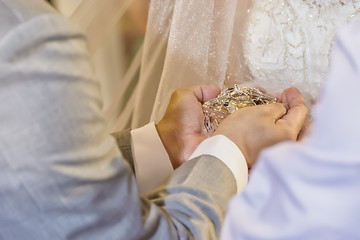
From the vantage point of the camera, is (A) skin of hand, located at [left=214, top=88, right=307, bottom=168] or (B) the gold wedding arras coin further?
(B) the gold wedding arras coin

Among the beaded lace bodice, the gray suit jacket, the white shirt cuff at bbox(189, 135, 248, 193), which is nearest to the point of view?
the gray suit jacket

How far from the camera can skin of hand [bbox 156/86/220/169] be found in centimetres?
63

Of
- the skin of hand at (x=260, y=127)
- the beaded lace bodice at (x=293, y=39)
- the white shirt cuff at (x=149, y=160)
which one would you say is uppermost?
the beaded lace bodice at (x=293, y=39)

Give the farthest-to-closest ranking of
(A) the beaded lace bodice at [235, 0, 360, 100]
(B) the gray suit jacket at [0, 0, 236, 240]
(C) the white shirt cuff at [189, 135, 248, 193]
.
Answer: (A) the beaded lace bodice at [235, 0, 360, 100] → (C) the white shirt cuff at [189, 135, 248, 193] → (B) the gray suit jacket at [0, 0, 236, 240]

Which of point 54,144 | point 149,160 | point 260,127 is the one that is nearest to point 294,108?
point 260,127

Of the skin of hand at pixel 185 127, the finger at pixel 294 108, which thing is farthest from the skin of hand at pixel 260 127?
the skin of hand at pixel 185 127

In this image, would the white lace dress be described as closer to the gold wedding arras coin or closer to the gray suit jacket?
the gold wedding arras coin

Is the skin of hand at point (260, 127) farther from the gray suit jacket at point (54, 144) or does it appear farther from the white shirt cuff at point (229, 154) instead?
the gray suit jacket at point (54, 144)

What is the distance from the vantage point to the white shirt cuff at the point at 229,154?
0.43 metres

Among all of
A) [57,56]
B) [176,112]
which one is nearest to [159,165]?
[176,112]

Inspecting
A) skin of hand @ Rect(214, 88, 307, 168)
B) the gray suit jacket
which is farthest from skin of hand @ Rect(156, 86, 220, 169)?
the gray suit jacket

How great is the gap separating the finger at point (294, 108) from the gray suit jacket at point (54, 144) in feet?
0.82

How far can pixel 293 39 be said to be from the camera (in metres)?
0.60

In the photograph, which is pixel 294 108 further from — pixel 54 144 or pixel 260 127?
pixel 54 144
